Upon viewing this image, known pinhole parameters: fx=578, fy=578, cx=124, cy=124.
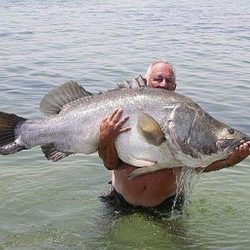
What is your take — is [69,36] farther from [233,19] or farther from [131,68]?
[233,19]

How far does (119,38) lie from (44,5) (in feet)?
40.0

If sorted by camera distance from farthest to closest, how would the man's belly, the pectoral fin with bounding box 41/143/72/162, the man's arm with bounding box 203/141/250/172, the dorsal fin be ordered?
the man's belly → the dorsal fin → the pectoral fin with bounding box 41/143/72/162 → the man's arm with bounding box 203/141/250/172

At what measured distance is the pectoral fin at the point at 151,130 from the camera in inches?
172

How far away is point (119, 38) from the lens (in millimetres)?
19703

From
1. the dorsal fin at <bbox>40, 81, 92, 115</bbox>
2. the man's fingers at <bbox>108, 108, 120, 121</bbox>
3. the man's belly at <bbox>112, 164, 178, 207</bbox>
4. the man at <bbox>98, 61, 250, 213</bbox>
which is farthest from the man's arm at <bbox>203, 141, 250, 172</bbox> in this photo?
the dorsal fin at <bbox>40, 81, 92, 115</bbox>

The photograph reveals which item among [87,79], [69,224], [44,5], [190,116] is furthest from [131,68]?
[44,5]

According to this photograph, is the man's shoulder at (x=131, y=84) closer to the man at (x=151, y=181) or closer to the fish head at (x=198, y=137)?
the man at (x=151, y=181)

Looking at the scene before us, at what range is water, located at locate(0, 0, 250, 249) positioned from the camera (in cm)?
561

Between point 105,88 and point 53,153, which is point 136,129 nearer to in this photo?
point 53,153

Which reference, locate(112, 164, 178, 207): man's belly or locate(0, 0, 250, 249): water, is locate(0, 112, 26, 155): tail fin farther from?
locate(112, 164, 178, 207): man's belly

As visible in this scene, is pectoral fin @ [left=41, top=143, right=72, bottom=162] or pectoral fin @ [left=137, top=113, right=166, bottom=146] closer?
pectoral fin @ [left=137, top=113, right=166, bottom=146]

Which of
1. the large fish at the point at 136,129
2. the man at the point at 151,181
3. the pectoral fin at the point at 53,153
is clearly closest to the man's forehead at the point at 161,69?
the man at the point at 151,181

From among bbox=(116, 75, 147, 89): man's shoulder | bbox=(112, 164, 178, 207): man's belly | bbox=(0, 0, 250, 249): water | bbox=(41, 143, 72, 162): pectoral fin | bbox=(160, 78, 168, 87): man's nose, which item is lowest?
bbox=(0, 0, 250, 249): water

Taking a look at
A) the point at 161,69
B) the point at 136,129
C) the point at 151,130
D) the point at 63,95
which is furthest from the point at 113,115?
the point at 161,69
